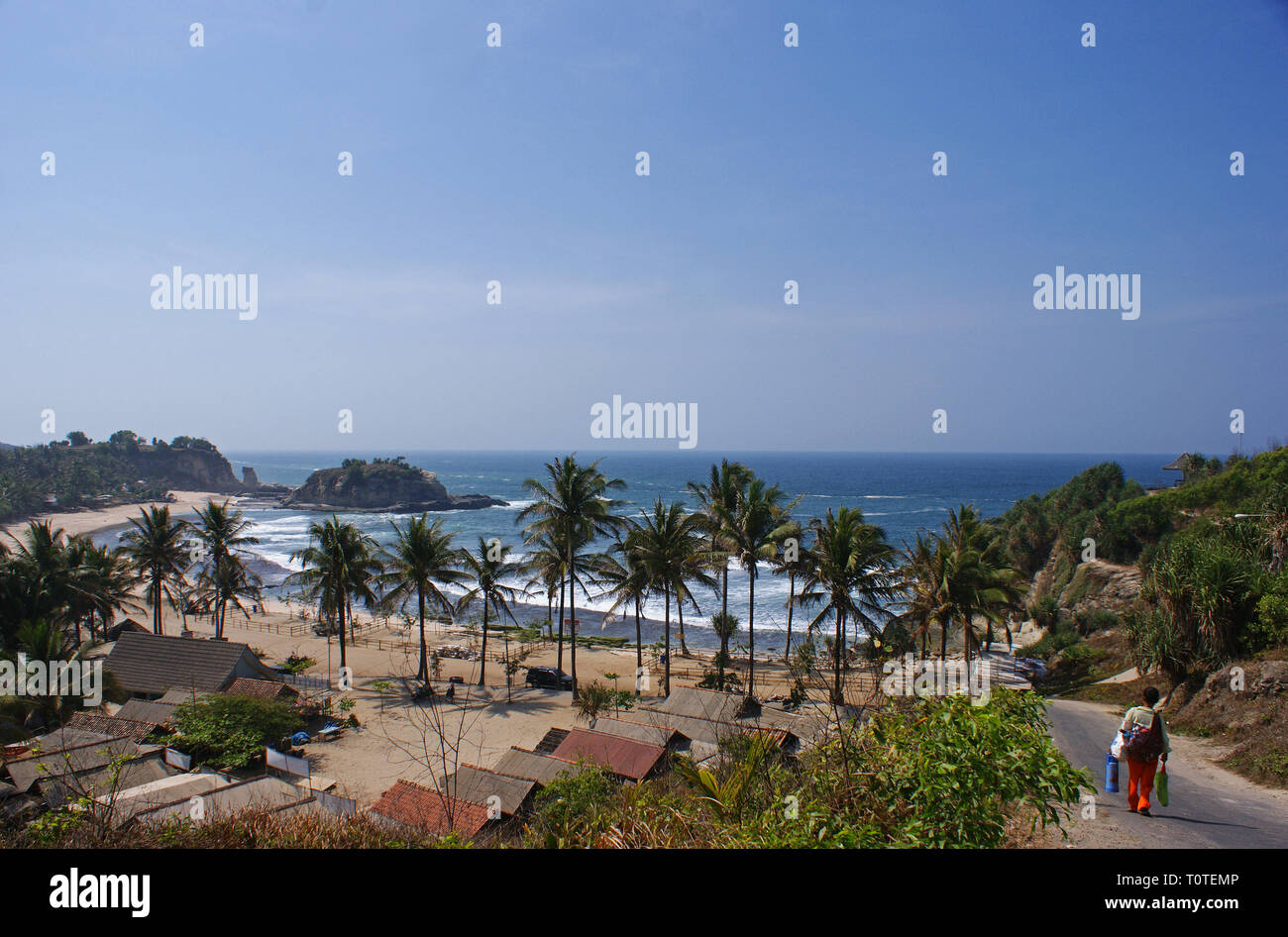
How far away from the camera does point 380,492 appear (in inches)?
4213

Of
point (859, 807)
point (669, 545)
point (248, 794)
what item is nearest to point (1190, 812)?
point (859, 807)

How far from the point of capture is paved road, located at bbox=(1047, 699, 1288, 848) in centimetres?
700

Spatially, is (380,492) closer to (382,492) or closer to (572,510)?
(382,492)

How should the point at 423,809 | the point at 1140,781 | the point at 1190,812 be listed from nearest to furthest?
the point at 1140,781
the point at 1190,812
the point at 423,809

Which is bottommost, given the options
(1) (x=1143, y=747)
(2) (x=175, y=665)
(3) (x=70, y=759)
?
(2) (x=175, y=665)

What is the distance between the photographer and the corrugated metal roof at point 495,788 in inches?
530

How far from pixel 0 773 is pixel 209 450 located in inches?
6002

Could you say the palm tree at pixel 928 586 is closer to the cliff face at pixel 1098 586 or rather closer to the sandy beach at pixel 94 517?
the cliff face at pixel 1098 586

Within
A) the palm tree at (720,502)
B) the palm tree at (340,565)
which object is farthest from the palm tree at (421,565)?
the palm tree at (720,502)

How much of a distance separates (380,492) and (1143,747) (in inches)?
4363

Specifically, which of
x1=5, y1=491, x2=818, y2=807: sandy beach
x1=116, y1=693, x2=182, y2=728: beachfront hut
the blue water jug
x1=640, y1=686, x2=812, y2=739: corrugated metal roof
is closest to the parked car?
x1=5, y1=491, x2=818, y2=807: sandy beach

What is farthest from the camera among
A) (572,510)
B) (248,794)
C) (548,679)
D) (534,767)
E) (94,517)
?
(94,517)

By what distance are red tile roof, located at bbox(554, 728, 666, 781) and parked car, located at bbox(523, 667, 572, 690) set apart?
36.6 ft
